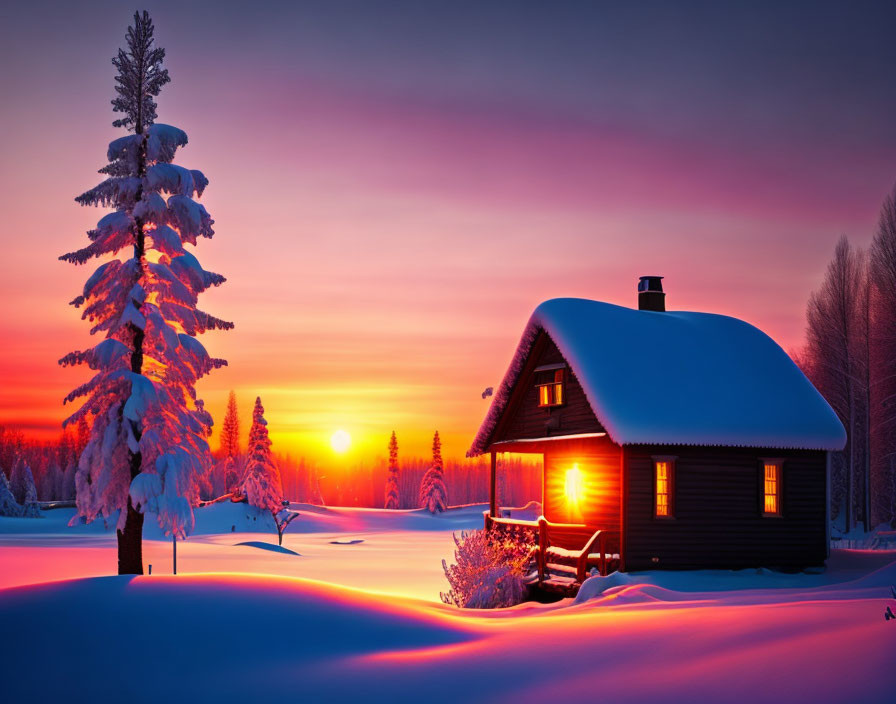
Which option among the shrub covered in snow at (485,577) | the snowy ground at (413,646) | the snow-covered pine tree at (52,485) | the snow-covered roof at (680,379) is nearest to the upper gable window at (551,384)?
the snow-covered roof at (680,379)

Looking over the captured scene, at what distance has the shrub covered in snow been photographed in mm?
21219

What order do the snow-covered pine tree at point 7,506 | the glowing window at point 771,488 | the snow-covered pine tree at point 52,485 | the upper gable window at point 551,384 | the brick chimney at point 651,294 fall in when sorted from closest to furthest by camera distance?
1. the glowing window at point 771,488
2. the upper gable window at point 551,384
3. the brick chimney at point 651,294
4. the snow-covered pine tree at point 7,506
5. the snow-covered pine tree at point 52,485

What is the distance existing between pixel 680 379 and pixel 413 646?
14734 millimetres

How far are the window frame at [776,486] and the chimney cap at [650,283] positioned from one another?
764cm

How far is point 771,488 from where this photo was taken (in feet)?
80.1

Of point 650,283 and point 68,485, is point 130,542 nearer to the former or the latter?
point 650,283

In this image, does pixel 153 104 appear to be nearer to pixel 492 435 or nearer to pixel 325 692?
pixel 492 435

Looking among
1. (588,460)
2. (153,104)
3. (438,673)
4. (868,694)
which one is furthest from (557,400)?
(868,694)

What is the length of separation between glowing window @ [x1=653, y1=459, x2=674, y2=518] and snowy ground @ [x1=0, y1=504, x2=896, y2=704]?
19.9 feet

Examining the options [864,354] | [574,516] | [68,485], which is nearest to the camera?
[574,516]

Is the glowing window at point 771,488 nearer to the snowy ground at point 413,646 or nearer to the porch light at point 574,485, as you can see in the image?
the porch light at point 574,485

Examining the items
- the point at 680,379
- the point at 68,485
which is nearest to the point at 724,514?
the point at 680,379

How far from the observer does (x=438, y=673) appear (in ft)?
32.8

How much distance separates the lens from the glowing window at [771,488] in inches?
952
